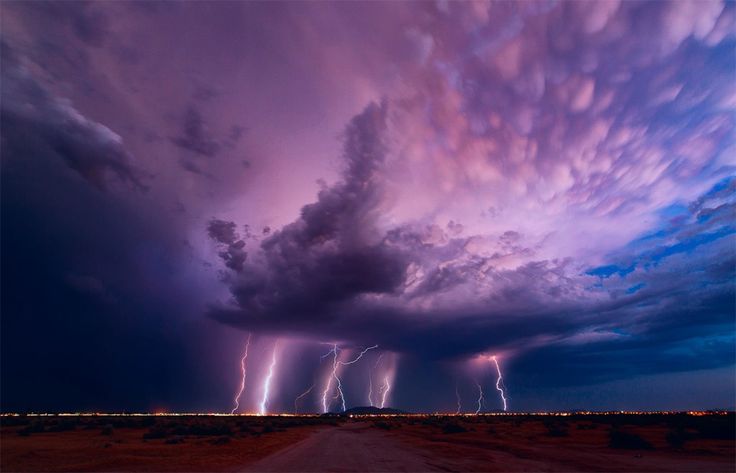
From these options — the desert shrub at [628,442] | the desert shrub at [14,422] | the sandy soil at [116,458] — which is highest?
the desert shrub at [628,442]

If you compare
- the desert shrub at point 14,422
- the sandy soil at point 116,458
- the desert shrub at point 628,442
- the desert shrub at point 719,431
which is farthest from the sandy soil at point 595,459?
the desert shrub at point 14,422

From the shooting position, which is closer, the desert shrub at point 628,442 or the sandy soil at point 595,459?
the sandy soil at point 595,459

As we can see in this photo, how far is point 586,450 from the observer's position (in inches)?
922

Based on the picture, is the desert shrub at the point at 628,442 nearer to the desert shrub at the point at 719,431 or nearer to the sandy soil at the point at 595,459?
the sandy soil at the point at 595,459

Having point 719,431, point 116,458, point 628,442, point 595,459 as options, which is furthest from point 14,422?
point 719,431

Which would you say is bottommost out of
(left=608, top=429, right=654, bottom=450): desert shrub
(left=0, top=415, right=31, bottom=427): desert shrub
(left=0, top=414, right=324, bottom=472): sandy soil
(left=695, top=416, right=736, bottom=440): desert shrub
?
(left=0, top=414, right=324, bottom=472): sandy soil

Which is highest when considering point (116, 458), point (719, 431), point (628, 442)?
point (719, 431)

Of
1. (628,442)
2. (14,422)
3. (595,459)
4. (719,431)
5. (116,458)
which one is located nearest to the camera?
(595,459)

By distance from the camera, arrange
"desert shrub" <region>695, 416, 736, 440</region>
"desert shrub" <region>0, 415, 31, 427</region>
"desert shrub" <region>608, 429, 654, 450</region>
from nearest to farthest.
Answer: "desert shrub" <region>608, 429, 654, 450</region>
"desert shrub" <region>695, 416, 736, 440</region>
"desert shrub" <region>0, 415, 31, 427</region>

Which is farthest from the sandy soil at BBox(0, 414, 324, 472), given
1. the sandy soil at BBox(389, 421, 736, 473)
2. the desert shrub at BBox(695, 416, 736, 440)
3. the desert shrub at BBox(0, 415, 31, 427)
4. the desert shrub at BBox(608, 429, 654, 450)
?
the desert shrub at BBox(0, 415, 31, 427)

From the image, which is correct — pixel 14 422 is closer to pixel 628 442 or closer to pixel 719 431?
pixel 628 442

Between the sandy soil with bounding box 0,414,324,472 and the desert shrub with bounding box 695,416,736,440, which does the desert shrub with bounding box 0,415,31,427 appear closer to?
the sandy soil with bounding box 0,414,324,472

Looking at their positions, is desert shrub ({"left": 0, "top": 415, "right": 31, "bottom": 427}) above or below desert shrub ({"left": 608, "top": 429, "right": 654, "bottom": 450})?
below

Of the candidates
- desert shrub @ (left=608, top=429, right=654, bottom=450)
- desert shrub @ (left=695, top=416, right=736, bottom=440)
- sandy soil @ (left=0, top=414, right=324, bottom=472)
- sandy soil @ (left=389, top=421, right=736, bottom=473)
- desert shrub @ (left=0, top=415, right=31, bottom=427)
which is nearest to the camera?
sandy soil @ (left=389, top=421, right=736, bottom=473)
